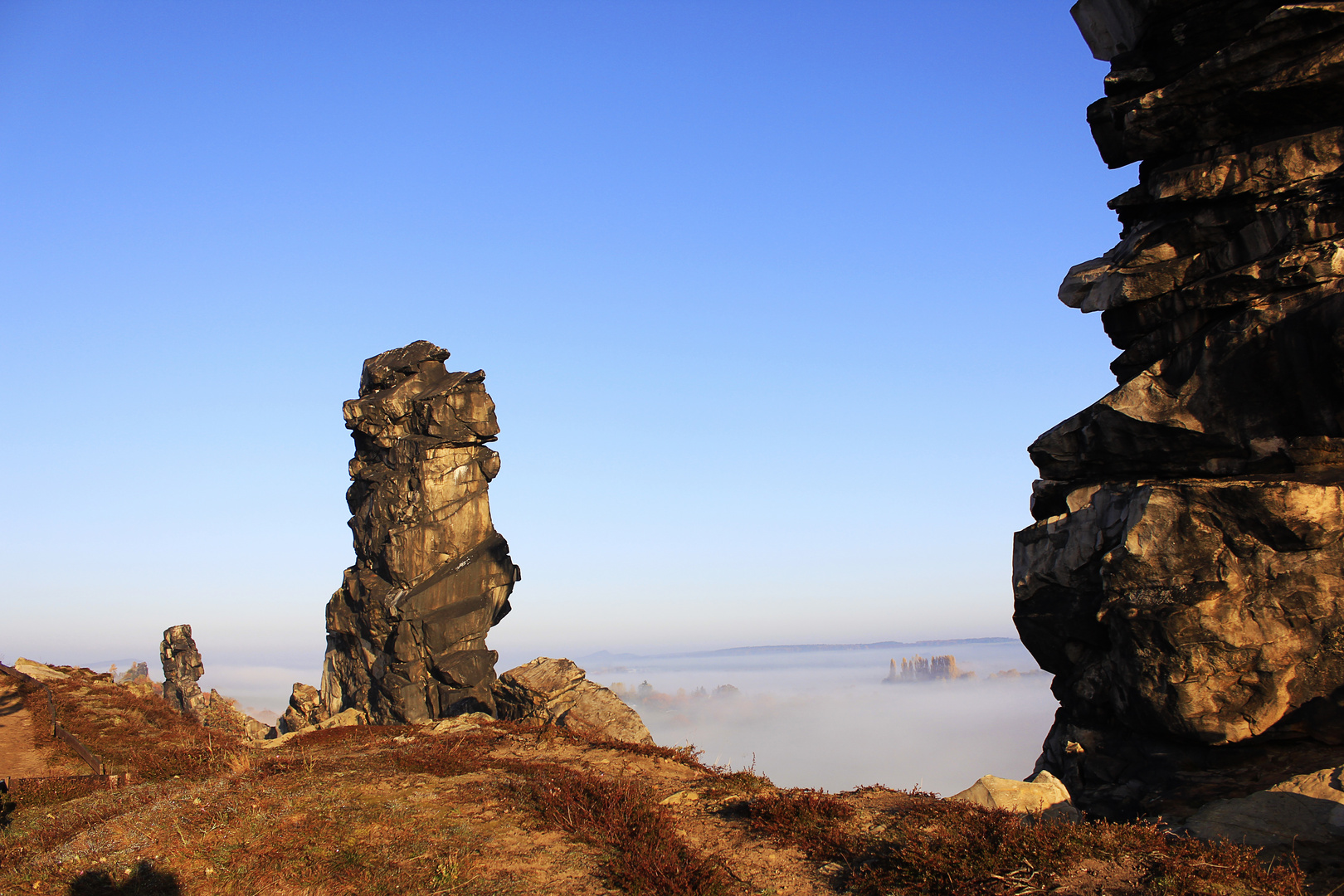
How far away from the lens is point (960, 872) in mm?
11188

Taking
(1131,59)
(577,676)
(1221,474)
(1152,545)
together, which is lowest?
(577,676)

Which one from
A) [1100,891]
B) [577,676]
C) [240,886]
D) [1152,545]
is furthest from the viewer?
[577,676]

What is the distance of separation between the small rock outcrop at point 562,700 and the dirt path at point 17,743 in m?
21.2

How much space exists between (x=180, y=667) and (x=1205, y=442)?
2817 inches

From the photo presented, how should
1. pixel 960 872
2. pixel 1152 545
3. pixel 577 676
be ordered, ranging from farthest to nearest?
1. pixel 577 676
2. pixel 1152 545
3. pixel 960 872

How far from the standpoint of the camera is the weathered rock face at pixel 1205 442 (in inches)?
750

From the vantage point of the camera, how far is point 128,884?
12.8m

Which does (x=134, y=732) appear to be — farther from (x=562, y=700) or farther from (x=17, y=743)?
(x=562, y=700)

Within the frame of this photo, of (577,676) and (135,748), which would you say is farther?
(577,676)

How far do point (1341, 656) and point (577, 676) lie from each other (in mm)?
33584

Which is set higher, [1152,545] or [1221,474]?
[1221,474]

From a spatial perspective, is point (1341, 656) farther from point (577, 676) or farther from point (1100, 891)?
point (577, 676)

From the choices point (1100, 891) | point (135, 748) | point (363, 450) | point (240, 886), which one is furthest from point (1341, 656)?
point (363, 450)

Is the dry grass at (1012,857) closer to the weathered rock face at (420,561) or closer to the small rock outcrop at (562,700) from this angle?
the small rock outcrop at (562,700)
